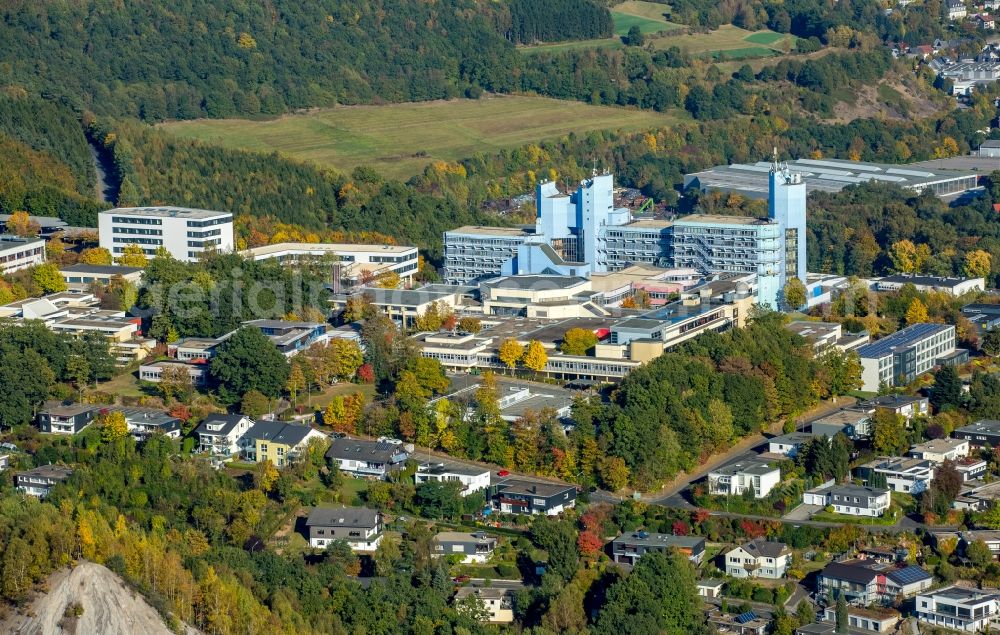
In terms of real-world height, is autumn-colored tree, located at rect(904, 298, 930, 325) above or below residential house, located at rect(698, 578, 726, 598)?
above

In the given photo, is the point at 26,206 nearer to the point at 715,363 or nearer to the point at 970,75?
the point at 715,363

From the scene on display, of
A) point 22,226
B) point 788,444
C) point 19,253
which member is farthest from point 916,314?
point 22,226

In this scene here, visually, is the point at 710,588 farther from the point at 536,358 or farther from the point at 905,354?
the point at 905,354

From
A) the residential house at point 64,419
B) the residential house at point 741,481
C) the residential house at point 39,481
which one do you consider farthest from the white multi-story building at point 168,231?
the residential house at point 741,481

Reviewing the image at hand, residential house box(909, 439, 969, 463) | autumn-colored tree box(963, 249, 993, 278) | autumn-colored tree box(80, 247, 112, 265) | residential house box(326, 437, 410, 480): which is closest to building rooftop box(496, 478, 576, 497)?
residential house box(326, 437, 410, 480)

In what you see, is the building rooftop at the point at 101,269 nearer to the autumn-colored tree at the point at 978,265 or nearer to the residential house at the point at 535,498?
the residential house at the point at 535,498

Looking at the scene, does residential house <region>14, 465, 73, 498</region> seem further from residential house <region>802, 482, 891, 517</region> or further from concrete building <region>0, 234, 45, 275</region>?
residential house <region>802, 482, 891, 517</region>

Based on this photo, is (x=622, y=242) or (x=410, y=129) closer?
(x=622, y=242)
